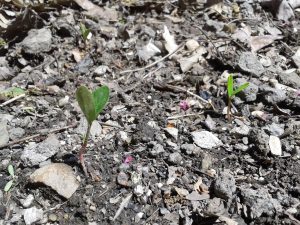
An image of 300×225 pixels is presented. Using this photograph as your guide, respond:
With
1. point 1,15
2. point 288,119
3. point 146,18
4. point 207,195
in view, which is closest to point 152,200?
point 207,195

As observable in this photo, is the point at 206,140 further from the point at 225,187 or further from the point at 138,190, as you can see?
the point at 138,190

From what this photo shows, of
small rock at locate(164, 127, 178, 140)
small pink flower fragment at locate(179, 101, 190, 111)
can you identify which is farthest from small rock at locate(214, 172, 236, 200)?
small pink flower fragment at locate(179, 101, 190, 111)

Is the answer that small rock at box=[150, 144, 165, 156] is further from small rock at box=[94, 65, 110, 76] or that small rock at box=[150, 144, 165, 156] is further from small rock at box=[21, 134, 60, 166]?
small rock at box=[94, 65, 110, 76]

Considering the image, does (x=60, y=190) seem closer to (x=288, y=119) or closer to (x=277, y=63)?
(x=288, y=119)

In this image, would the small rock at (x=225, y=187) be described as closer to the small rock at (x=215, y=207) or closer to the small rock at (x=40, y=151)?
the small rock at (x=215, y=207)

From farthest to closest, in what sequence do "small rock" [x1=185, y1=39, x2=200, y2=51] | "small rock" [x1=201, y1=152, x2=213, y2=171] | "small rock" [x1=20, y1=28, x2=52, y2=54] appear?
"small rock" [x1=185, y1=39, x2=200, y2=51]
"small rock" [x1=20, y1=28, x2=52, y2=54]
"small rock" [x1=201, y1=152, x2=213, y2=171]

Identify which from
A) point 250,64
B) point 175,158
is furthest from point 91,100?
point 250,64
